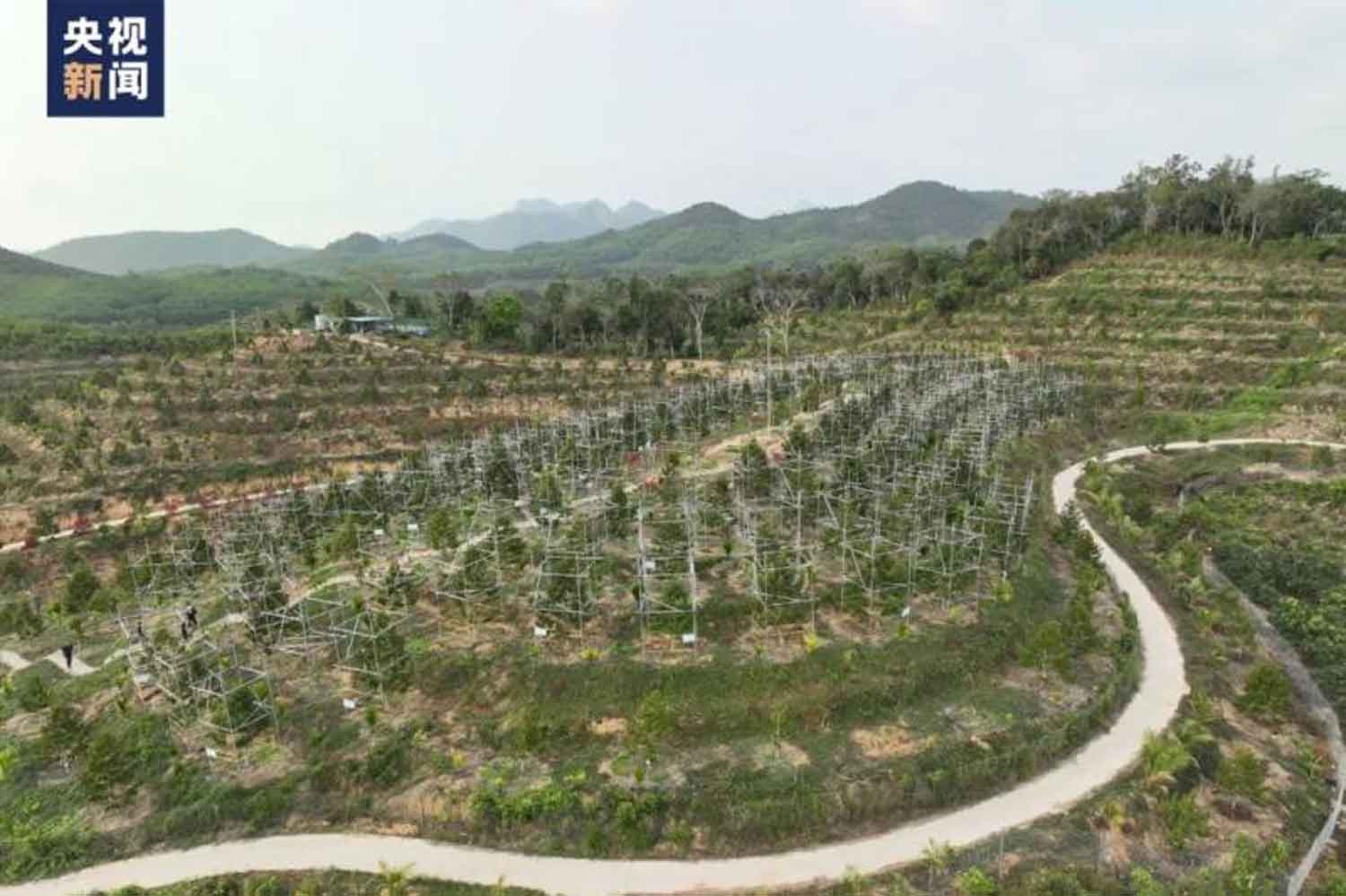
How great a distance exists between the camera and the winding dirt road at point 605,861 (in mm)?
19047

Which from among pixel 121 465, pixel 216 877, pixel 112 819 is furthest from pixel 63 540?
pixel 216 877

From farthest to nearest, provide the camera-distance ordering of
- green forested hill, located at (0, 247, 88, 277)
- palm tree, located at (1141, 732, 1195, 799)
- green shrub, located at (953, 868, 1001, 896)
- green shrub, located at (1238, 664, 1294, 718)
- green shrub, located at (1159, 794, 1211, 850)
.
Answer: green forested hill, located at (0, 247, 88, 277) < green shrub, located at (1238, 664, 1294, 718) < palm tree, located at (1141, 732, 1195, 799) < green shrub, located at (1159, 794, 1211, 850) < green shrub, located at (953, 868, 1001, 896)

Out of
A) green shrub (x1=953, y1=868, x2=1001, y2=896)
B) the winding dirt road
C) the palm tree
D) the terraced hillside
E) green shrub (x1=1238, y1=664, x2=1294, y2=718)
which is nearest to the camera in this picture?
green shrub (x1=953, y1=868, x2=1001, y2=896)

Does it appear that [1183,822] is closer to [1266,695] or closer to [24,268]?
[1266,695]

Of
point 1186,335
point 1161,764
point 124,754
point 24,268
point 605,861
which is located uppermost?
point 24,268

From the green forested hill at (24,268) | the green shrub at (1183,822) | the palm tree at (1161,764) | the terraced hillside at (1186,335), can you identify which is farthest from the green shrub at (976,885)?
the green forested hill at (24,268)

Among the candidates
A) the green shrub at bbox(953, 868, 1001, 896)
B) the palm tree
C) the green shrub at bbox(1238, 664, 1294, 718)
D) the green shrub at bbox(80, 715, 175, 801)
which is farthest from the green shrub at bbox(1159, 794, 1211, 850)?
the green shrub at bbox(80, 715, 175, 801)

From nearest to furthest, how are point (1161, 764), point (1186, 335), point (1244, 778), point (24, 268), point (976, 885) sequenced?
point (976, 885), point (1244, 778), point (1161, 764), point (1186, 335), point (24, 268)

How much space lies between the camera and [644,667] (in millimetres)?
26125

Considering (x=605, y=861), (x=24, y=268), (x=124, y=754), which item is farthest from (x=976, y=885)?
(x=24, y=268)

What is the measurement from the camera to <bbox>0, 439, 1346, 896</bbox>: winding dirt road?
62.5 feet

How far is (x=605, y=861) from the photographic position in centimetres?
1967

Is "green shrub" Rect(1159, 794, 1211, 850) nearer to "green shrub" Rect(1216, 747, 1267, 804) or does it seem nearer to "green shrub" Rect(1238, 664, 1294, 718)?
"green shrub" Rect(1216, 747, 1267, 804)

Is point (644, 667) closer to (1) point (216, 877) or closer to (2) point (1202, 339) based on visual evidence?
(1) point (216, 877)
